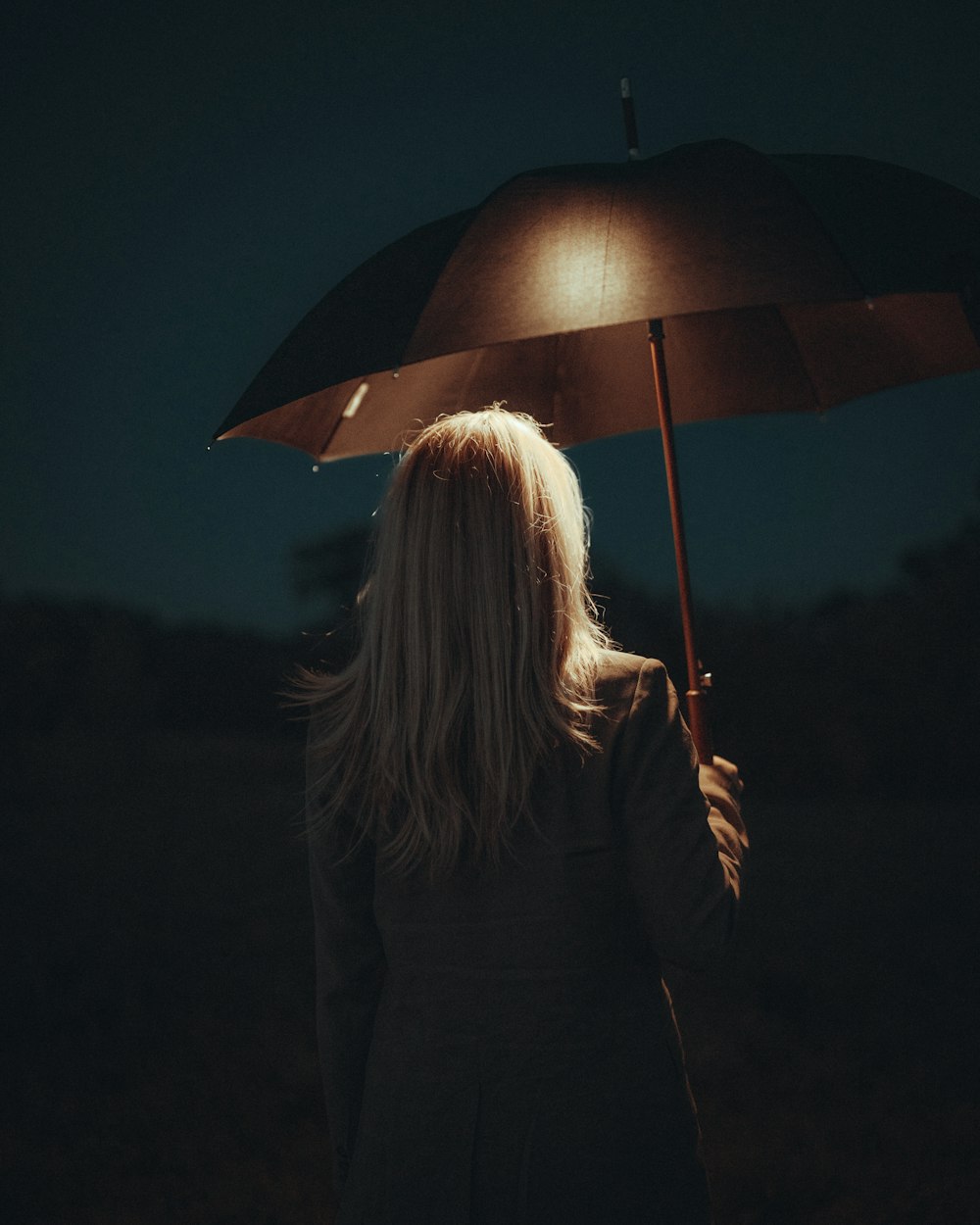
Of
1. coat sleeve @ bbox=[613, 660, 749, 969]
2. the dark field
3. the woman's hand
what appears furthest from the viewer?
the dark field

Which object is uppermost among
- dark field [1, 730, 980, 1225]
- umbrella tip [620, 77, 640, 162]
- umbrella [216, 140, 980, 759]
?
umbrella tip [620, 77, 640, 162]

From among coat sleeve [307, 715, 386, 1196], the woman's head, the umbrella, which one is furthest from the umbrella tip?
coat sleeve [307, 715, 386, 1196]

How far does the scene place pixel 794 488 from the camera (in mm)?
9766

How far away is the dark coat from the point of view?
1.19m

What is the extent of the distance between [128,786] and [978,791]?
5901 millimetres

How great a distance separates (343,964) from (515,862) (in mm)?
316

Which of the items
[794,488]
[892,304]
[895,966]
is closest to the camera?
[892,304]

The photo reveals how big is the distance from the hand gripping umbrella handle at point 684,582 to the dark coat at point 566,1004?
0.50 meters

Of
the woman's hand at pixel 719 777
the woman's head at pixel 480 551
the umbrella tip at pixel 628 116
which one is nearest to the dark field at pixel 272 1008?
A: the woman's head at pixel 480 551

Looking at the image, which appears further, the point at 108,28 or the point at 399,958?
the point at 108,28

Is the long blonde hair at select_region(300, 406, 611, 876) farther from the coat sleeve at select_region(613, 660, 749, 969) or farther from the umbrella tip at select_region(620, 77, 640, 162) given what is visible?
the umbrella tip at select_region(620, 77, 640, 162)

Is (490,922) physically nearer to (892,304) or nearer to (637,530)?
(892,304)

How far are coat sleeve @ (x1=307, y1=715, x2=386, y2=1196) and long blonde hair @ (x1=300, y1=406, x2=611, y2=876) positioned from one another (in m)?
0.05

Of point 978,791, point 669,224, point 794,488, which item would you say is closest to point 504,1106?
point 669,224
